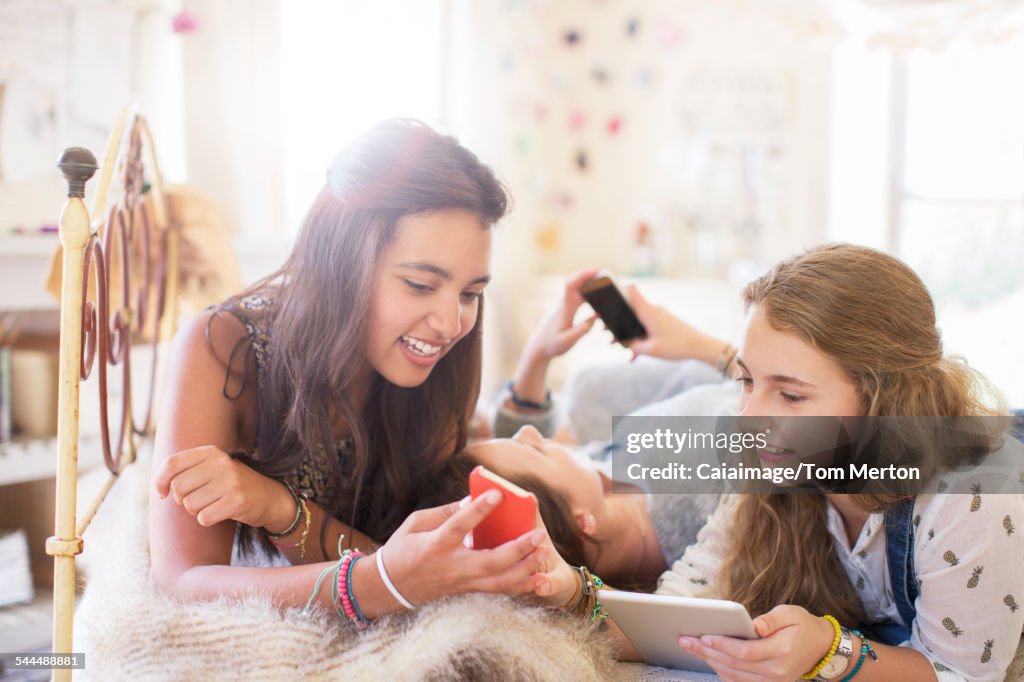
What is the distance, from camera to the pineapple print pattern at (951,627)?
111 cm

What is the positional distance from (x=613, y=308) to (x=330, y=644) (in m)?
1.00

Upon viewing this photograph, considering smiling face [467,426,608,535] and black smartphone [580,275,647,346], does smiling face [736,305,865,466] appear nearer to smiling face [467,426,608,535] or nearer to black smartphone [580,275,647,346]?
smiling face [467,426,608,535]

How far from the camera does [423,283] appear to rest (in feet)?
4.24

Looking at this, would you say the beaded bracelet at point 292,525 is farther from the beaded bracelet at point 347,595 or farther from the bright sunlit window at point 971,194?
the bright sunlit window at point 971,194

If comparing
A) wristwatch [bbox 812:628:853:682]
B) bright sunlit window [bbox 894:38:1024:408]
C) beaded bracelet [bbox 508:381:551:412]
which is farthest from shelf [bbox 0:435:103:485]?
bright sunlit window [bbox 894:38:1024:408]

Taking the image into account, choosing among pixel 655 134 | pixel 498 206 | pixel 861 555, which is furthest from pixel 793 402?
pixel 655 134

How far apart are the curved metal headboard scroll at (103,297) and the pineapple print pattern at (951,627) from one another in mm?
1032

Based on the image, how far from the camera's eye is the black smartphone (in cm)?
184

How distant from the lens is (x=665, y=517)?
153 cm

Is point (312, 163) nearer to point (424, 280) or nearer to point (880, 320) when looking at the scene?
point (424, 280)

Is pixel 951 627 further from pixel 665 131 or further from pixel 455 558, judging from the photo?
pixel 665 131

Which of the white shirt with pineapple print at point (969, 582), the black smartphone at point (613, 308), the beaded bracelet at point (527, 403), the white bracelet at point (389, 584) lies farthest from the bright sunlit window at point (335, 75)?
the white shirt with pineapple print at point (969, 582)

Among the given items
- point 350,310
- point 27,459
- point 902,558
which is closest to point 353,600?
point 350,310

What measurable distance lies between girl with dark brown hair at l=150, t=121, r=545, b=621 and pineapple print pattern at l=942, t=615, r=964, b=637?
0.67 m
